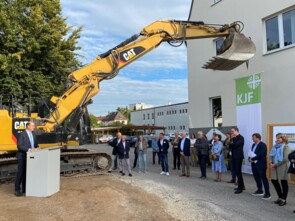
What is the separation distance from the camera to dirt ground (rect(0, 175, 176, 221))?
6906 mm

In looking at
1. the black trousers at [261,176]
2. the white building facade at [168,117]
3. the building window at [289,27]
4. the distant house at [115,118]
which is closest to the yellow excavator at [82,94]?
the building window at [289,27]

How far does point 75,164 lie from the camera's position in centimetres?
1279

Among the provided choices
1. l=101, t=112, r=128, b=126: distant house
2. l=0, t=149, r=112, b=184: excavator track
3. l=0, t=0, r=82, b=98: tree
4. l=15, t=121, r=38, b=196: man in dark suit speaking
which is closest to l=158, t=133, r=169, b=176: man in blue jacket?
l=0, t=149, r=112, b=184: excavator track

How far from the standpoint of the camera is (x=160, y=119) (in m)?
78.9

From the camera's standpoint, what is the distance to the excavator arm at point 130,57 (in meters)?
11.4

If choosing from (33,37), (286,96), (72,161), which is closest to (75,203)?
(72,161)

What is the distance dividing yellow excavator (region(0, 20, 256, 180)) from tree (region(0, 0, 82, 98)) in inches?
314

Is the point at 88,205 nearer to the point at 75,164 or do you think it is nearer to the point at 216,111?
the point at 75,164

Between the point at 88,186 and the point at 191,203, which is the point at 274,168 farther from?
the point at 88,186

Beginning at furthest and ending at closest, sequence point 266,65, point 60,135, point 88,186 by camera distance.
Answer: point 266,65 < point 60,135 < point 88,186

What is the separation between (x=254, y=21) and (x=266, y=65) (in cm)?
205

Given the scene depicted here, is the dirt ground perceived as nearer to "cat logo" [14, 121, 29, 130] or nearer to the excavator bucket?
"cat logo" [14, 121, 29, 130]

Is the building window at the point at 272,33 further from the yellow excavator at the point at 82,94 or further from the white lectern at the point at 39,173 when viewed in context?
the white lectern at the point at 39,173

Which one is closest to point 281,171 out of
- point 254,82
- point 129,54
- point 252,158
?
point 252,158
